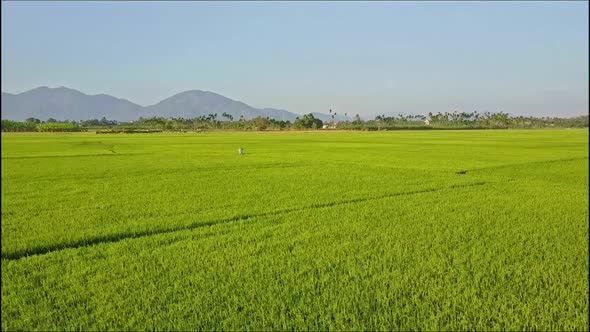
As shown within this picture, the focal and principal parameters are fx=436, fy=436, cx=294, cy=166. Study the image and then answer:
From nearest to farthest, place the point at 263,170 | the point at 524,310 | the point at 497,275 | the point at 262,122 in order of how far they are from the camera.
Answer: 1. the point at 524,310
2. the point at 497,275
3. the point at 263,170
4. the point at 262,122

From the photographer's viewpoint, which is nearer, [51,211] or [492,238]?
[492,238]

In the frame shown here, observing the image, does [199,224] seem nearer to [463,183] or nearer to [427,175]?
[463,183]

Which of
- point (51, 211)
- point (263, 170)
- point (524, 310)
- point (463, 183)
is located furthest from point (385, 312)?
point (263, 170)

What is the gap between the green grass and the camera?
4.13m

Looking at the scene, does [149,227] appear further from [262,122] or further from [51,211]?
[262,122]

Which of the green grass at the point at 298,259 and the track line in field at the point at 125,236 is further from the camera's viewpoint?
the track line in field at the point at 125,236

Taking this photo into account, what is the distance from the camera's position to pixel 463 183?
14844 millimetres

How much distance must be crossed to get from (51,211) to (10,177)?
8805 mm

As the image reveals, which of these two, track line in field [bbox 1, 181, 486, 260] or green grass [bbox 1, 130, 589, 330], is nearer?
green grass [bbox 1, 130, 589, 330]

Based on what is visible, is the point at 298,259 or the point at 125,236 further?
the point at 125,236

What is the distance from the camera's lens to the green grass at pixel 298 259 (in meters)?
4.13

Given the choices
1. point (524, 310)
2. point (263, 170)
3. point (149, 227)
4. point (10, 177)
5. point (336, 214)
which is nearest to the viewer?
point (524, 310)

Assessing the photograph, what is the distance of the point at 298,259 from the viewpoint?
612 cm

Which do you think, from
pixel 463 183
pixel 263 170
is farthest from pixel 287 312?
pixel 263 170
